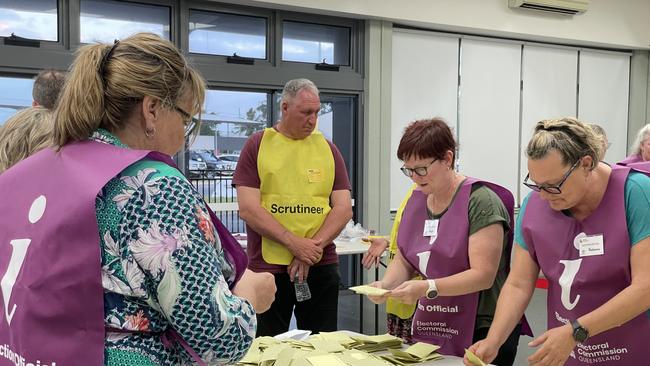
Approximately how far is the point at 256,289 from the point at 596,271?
1007 millimetres

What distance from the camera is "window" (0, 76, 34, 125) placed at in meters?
4.41

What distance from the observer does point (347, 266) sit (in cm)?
564

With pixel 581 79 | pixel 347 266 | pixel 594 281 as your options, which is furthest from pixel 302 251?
pixel 581 79

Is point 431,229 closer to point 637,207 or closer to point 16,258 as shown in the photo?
point 637,207

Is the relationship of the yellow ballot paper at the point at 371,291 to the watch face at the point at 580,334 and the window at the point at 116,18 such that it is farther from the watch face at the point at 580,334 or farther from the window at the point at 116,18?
the window at the point at 116,18

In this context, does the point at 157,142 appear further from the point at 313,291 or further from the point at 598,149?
the point at 313,291

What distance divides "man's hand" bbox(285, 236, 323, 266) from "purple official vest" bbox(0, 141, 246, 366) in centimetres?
164

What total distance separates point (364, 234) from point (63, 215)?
13.2 feet

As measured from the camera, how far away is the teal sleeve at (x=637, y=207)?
5.03 ft

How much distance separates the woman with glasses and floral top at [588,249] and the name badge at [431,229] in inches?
14.5

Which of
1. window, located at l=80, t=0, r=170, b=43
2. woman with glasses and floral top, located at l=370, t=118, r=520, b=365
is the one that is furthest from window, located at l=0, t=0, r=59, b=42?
woman with glasses and floral top, located at l=370, t=118, r=520, b=365

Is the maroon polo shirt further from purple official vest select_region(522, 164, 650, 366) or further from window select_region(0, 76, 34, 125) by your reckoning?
window select_region(0, 76, 34, 125)

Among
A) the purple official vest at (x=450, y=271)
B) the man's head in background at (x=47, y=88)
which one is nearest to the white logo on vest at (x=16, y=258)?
the man's head in background at (x=47, y=88)

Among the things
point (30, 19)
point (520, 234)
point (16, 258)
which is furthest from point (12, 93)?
point (520, 234)
